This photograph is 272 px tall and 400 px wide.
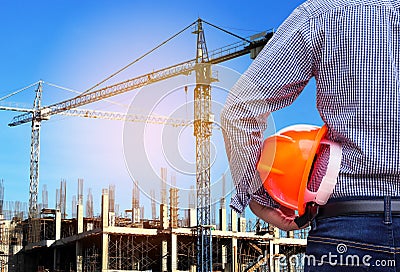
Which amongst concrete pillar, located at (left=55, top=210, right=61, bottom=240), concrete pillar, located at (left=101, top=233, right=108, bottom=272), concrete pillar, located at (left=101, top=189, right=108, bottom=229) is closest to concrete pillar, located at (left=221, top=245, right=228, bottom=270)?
concrete pillar, located at (left=101, top=233, right=108, bottom=272)

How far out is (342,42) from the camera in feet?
3.95

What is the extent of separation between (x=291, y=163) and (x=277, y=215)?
0.14m

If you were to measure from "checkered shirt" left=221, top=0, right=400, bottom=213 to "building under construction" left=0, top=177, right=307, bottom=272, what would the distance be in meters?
19.8

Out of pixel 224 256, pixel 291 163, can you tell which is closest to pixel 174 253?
pixel 224 256

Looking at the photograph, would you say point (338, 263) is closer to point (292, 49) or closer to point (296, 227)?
point (296, 227)

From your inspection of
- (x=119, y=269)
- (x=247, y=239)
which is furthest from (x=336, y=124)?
(x=247, y=239)

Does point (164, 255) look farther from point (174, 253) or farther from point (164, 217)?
point (164, 217)

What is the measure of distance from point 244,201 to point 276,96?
0.68ft

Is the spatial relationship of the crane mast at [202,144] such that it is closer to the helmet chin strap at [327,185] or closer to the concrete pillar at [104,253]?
the concrete pillar at [104,253]

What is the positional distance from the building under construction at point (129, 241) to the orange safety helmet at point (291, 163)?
19.8 m

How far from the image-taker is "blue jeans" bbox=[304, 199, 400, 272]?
3.65 ft

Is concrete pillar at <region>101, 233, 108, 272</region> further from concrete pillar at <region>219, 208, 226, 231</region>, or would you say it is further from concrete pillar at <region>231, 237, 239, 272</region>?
concrete pillar at <region>219, 208, 226, 231</region>

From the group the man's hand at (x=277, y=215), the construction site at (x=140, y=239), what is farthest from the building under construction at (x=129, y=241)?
the man's hand at (x=277, y=215)

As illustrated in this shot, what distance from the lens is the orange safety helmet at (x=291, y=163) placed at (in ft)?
3.94
